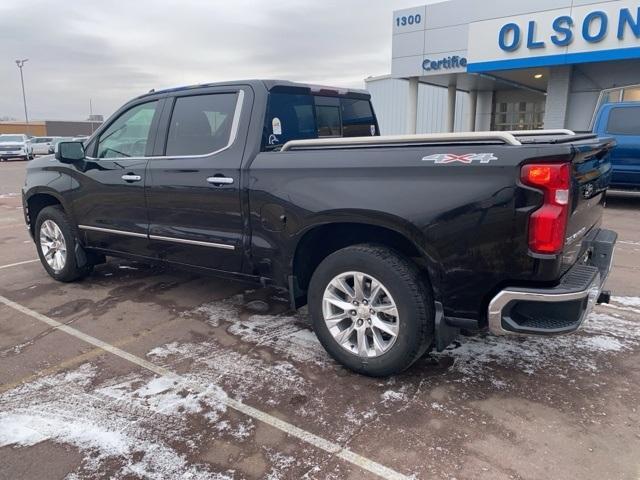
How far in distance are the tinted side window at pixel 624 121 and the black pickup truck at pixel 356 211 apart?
7.18m

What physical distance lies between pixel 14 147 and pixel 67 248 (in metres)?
31.5

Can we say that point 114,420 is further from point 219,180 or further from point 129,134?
point 129,134

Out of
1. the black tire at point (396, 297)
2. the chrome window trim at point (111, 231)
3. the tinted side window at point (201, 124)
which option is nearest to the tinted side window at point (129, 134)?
the tinted side window at point (201, 124)

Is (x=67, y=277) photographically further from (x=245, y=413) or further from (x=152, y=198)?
(x=245, y=413)

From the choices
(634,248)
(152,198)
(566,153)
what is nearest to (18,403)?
(152,198)

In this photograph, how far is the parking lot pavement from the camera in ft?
8.34

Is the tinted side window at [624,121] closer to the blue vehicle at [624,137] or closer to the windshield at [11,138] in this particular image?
the blue vehicle at [624,137]

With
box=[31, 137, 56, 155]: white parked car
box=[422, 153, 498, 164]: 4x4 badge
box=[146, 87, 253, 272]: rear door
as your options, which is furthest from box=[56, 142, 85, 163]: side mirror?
box=[31, 137, 56, 155]: white parked car

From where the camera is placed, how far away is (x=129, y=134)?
4734 millimetres

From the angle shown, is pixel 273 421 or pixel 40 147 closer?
pixel 273 421

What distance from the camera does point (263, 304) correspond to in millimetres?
4859

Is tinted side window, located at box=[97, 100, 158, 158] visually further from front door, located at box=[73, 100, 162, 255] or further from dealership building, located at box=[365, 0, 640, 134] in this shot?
dealership building, located at box=[365, 0, 640, 134]

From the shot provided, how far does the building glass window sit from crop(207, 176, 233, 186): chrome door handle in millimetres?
20960

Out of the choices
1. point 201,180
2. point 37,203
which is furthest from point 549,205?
point 37,203
